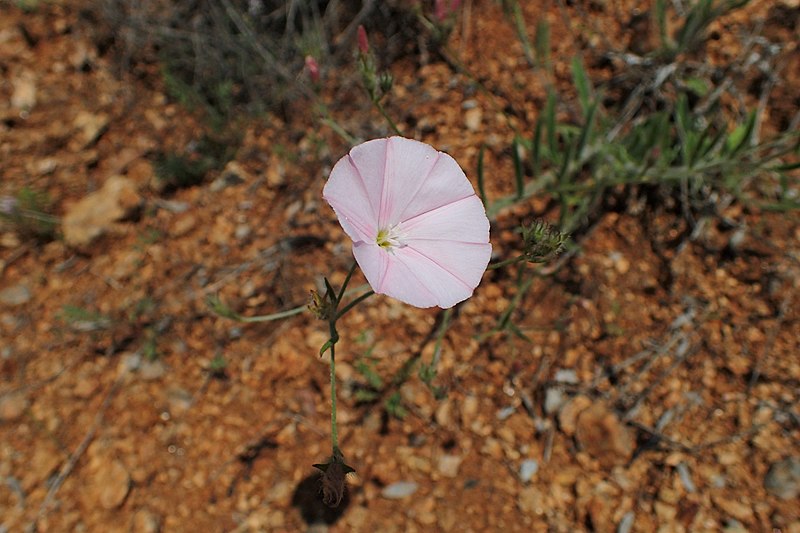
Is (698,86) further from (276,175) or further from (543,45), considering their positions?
(276,175)

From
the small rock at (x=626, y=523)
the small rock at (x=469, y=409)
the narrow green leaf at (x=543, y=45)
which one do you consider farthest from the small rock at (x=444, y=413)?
the narrow green leaf at (x=543, y=45)

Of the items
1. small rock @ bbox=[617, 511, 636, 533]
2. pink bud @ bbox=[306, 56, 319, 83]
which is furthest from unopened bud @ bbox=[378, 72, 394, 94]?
small rock @ bbox=[617, 511, 636, 533]

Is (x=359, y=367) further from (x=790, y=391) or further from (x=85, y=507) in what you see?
(x=790, y=391)

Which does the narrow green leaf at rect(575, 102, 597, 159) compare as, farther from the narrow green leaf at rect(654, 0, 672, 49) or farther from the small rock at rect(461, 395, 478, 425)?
the small rock at rect(461, 395, 478, 425)

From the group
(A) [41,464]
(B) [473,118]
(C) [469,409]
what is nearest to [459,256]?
(C) [469,409]

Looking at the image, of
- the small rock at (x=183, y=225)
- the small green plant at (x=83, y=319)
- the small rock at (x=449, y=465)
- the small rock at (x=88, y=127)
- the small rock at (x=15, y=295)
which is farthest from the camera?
the small rock at (x=88, y=127)

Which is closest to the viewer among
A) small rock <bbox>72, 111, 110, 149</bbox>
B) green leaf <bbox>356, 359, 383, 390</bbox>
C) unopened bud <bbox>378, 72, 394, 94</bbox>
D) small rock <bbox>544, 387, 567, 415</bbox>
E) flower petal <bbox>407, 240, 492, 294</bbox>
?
flower petal <bbox>407, 240, 492, 294</bbox>

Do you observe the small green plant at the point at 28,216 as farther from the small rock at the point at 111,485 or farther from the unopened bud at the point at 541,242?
the unopened bud at the point at 541,242
